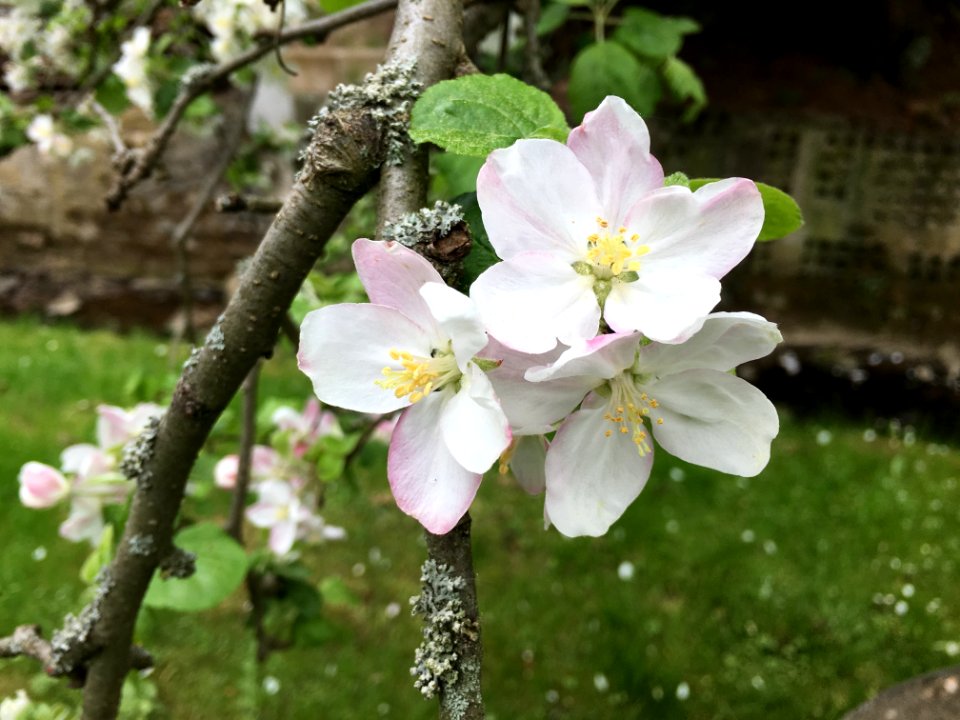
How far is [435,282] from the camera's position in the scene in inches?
14.1

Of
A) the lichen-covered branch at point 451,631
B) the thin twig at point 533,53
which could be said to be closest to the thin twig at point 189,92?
the thin twig at point 533,53

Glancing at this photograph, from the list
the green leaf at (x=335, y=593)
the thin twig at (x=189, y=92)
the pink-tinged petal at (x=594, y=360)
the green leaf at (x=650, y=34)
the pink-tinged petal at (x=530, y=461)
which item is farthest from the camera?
the green leaf at (x=335, y=593)

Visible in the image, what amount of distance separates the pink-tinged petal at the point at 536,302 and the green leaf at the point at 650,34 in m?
0.86

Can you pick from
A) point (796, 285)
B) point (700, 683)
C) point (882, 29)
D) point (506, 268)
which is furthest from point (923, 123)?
point (506, 268)

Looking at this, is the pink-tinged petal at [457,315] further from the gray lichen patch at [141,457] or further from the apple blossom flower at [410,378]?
the gray lichen patch at [141,457]

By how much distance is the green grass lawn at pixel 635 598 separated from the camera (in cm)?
156

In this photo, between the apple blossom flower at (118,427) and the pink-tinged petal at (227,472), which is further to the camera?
the pink-tinged petal at (227,472)

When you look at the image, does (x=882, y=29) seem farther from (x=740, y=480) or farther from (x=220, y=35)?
(x=220, y=35)

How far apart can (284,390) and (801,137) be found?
1.91 meters

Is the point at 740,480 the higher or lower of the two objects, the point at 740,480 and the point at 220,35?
the lower

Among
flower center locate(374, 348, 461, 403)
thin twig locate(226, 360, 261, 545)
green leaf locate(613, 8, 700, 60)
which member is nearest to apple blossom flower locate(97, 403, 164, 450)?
thin twig locate(226, 360, 261, 545)

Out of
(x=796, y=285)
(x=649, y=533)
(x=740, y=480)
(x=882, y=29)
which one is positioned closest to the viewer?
(x=649, y=533)

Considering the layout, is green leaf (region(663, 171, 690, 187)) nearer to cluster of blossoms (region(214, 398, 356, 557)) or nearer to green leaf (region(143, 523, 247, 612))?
green leaf (region(143, 523, 247, 612))

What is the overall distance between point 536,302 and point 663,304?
2.4 inches
